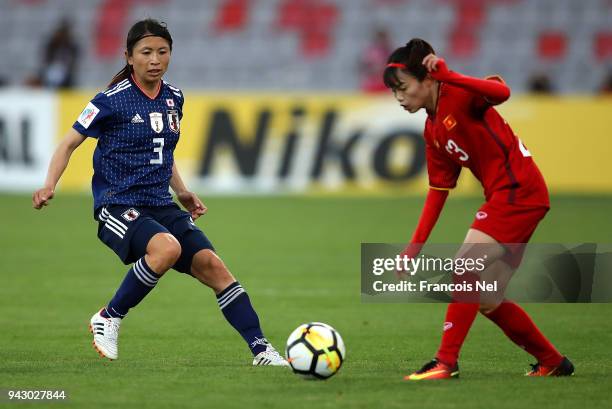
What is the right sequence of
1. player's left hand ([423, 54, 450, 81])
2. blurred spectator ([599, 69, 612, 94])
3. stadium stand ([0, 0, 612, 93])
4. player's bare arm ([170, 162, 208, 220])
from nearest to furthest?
player's left hand ([423, 54, 450, 81])
player's bare arm ([170, 162, 208, 220])
blurred spectator ([599, 69, 612, 94])
stadium stand ([0, 0, 612, 93])

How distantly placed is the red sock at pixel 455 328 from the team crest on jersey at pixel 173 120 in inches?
80.3

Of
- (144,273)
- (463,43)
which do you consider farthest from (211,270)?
(463,43)

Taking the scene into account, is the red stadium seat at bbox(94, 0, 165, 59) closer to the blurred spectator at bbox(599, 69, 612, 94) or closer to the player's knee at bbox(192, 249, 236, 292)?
the blurred spectator at bbox(599, 69, 612, 94)

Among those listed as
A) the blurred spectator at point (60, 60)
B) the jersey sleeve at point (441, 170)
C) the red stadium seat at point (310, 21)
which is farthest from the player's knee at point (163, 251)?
the red stadium seat at point (310, 21)

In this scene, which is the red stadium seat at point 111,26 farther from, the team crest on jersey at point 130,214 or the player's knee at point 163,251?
the player's knee at point 163,251

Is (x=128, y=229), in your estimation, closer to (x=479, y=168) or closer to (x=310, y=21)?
(x=479, y=168)

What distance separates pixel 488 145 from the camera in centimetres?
595

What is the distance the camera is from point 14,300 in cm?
937

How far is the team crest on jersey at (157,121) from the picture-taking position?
21.7 feet

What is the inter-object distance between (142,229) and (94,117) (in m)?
0.72

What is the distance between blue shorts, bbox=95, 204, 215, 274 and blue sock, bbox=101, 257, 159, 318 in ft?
0.34

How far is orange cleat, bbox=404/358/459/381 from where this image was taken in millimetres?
5914

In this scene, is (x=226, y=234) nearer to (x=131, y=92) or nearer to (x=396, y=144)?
(x=396, y=144)

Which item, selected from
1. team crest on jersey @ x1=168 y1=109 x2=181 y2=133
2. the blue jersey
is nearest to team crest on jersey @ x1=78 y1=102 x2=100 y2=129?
the blue jersey
